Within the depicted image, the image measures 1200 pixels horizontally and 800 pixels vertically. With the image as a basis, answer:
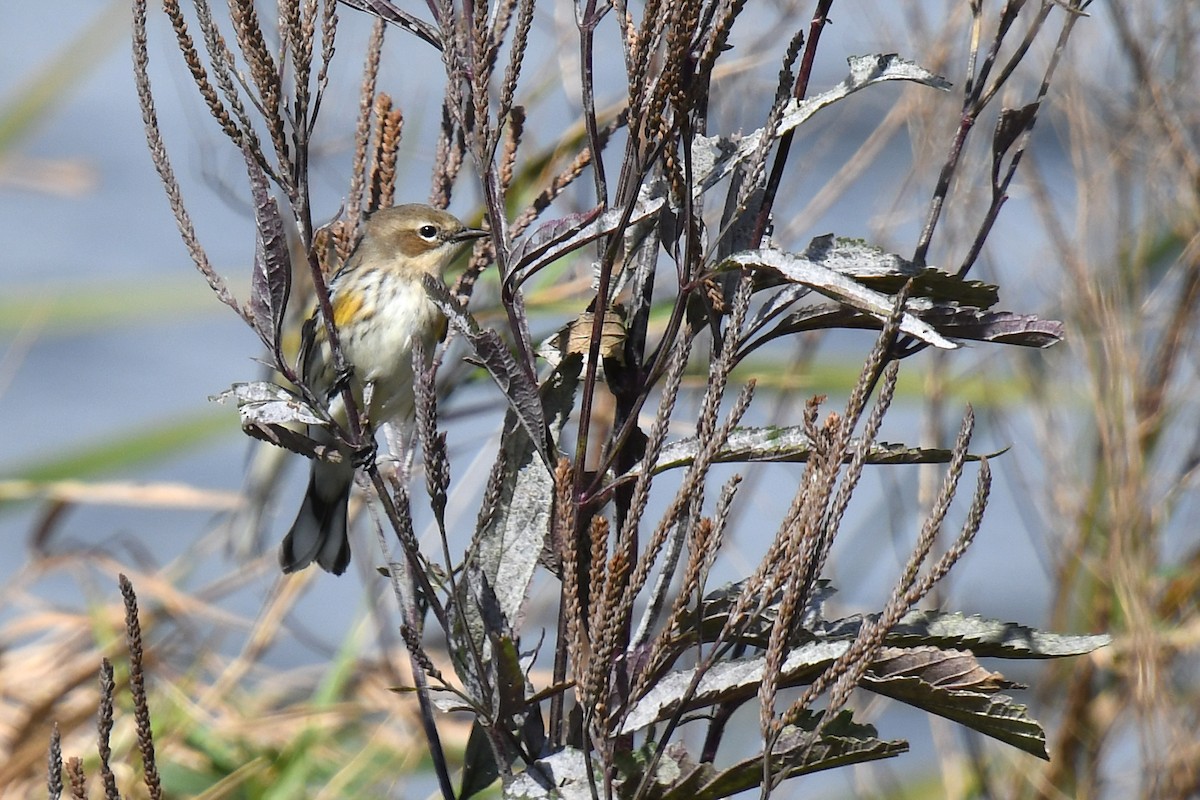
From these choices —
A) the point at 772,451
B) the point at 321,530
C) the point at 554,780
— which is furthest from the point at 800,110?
the point at 321,530

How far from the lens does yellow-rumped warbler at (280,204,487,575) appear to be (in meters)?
1.95

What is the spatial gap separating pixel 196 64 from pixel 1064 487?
7.45ft

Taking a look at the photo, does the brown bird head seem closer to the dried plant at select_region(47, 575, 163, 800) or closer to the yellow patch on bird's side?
the yellow patch on bird's side

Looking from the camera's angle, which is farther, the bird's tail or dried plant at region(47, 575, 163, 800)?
the bird's tail

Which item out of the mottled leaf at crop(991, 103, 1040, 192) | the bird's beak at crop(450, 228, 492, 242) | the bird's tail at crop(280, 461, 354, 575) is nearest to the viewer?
the mottled leaf at crop(991, 103, 1040, 192)

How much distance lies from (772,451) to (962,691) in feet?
0.72

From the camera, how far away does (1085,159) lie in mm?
2811

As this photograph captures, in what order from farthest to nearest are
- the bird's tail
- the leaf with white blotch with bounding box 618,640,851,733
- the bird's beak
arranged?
the bird's beak, the bird's tail, the leaf with white blotch with bounding box 618,640,851,733

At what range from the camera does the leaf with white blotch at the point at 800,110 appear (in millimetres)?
1023

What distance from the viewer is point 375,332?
2.30 meters

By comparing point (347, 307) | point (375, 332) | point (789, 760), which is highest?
point (347, 307)

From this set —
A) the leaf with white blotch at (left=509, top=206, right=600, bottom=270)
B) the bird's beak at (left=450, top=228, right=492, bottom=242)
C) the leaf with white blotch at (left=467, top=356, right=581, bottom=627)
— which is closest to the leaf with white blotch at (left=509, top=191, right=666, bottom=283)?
the leaf with white blotch at (left=509, top=206, right=600, bottom=270)

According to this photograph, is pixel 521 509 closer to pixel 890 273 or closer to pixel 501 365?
pixel 501 365

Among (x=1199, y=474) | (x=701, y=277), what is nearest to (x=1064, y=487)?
(x=1199, y=474)
